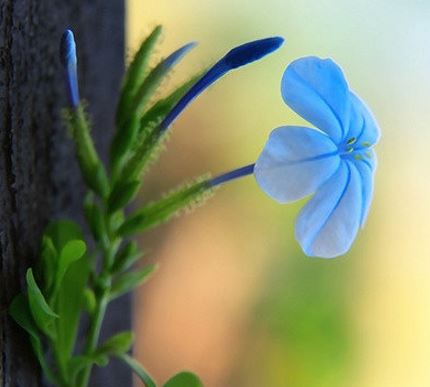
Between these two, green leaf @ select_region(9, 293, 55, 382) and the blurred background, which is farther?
the blurred background

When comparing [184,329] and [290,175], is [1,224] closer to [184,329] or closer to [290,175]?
[290,175]

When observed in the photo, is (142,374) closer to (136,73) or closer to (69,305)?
(69,305)

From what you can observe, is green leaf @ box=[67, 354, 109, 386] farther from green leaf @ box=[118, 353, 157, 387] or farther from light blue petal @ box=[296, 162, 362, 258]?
light blue petal @ box=[296, 162, 362, 258]

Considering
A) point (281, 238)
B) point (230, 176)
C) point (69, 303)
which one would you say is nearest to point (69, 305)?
point (69, 303)

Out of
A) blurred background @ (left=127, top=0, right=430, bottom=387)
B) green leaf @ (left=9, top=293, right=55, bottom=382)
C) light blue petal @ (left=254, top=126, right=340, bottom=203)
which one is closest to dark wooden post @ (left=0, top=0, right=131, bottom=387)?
green leaf @ (left=9, top=293, right=55, bottom=382)

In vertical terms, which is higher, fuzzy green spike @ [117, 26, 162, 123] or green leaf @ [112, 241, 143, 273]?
fuzzy green spike @ [117, 26, 162, 123]

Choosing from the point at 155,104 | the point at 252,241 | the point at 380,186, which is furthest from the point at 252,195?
the point at 155,104
